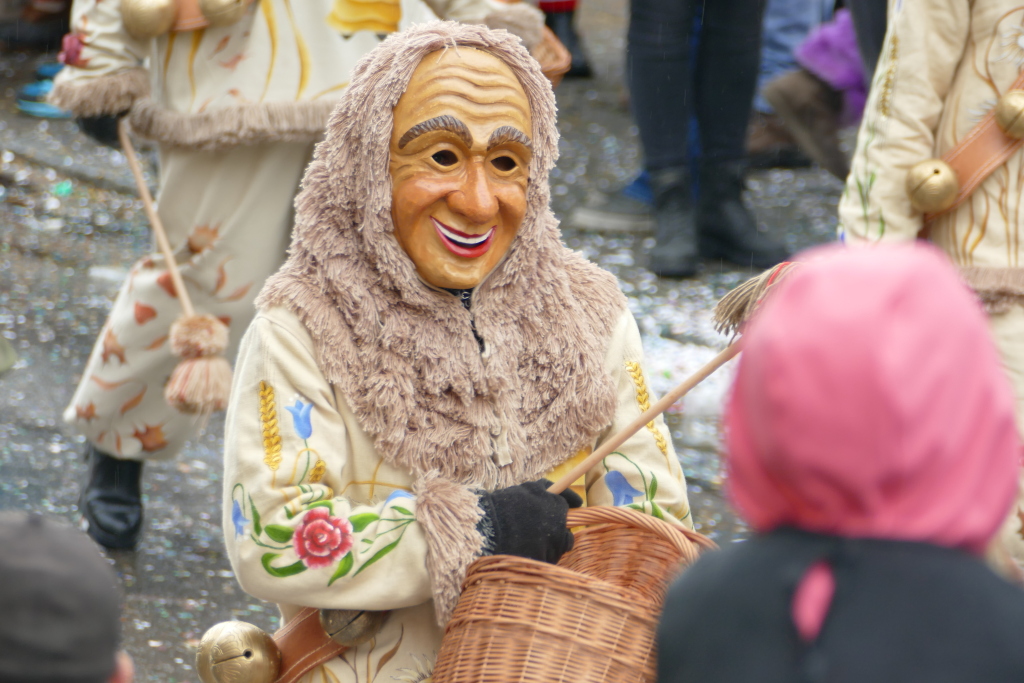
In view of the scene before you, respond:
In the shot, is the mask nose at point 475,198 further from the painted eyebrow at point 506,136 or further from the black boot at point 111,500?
the black boot at point 111,500

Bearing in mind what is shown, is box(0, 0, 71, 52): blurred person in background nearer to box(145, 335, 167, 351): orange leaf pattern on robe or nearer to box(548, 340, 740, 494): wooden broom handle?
box(145, 335, 167, 351): orange leaf pattern on robe

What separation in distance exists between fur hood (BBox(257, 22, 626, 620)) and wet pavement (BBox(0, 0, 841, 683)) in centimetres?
134

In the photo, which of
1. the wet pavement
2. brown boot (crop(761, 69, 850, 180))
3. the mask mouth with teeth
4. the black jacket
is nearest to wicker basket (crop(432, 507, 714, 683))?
the mask mouth with teeth

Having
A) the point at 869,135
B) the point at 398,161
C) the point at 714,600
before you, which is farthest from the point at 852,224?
the point at 714,600

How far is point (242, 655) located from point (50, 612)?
970 mm

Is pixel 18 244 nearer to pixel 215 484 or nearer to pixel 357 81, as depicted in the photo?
pixel 215 484

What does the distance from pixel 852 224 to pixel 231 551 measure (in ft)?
5.00

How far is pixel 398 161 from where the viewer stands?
215 centimetres

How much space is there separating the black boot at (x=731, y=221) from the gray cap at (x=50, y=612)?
4136mm

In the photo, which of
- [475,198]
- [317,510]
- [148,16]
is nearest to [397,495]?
[317,510]

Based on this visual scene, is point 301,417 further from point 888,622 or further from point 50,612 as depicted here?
point 888,622

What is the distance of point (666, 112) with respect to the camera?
498 centimetres

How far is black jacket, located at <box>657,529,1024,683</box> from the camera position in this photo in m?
1.06

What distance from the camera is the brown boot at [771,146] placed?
20.1 feet
